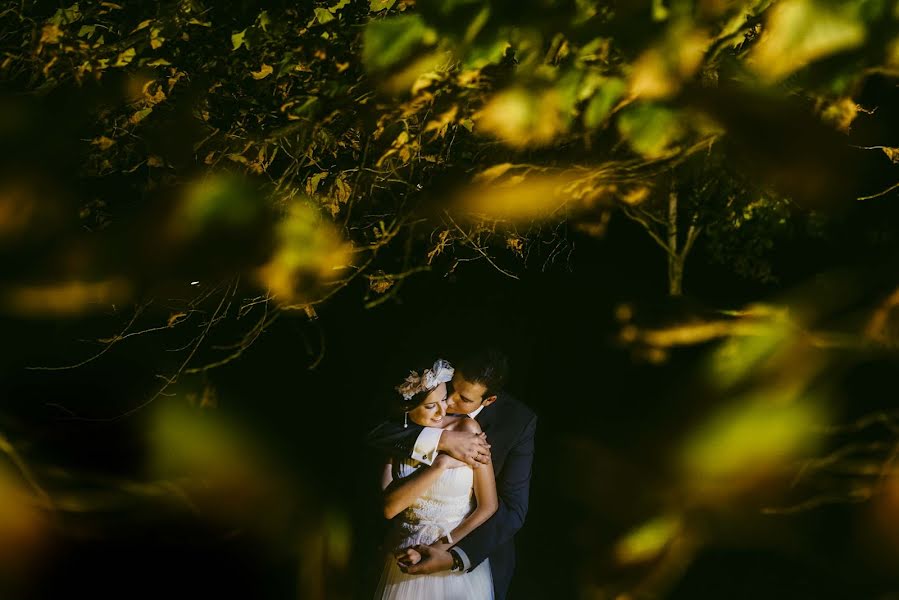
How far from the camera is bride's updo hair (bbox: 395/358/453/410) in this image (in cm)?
183

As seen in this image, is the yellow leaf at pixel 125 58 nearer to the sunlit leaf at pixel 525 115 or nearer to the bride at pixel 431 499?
the sunlit leaf at pixel 525 115

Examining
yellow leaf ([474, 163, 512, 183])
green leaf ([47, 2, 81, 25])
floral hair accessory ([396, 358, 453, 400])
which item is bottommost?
floral hair accessory ([396, 358, 453, 400])

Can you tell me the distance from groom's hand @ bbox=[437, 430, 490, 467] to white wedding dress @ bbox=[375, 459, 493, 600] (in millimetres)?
31

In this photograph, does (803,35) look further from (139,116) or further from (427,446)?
(139,116)

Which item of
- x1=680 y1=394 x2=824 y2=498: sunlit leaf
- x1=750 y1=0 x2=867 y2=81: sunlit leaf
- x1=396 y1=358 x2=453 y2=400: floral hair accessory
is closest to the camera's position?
x1=750 y1=0 x2=867 y2=81: sunlit leaf

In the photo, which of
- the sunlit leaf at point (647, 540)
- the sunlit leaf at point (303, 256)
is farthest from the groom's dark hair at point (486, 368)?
the sunlit leaf at point (647, 540)

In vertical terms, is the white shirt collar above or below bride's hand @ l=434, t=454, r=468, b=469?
above

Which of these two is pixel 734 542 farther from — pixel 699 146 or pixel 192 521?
pixel 192 521

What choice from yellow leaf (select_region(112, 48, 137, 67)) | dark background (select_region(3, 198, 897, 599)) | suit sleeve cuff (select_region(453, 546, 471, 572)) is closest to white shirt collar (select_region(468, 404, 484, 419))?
dark background (select_region(3, 198, 897, 599))

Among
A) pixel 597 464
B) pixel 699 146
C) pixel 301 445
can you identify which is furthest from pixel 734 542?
pixel 301 445

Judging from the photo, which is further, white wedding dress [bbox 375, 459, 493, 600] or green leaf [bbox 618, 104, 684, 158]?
white wedding dress [bbox 375, 459, 493, 600]

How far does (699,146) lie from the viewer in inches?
65.1

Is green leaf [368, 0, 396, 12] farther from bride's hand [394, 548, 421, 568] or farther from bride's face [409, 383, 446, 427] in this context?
bride's hand [394, 548, 421, 568]

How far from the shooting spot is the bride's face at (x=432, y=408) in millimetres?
1828
